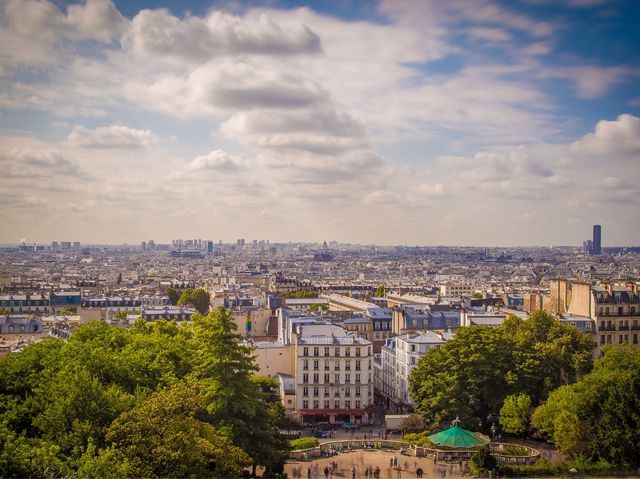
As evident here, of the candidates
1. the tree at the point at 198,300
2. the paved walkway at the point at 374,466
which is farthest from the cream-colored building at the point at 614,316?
the tree at the point at 198,300

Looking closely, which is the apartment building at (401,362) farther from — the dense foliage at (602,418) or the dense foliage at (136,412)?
the dense foliage at (136,412)

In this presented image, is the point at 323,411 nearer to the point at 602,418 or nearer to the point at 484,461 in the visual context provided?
the point at 484,461

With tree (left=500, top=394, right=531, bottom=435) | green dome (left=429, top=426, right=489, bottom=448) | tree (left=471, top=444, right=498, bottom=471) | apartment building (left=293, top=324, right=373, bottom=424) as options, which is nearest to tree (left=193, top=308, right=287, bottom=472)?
green dome (left=429, top=426, right=489, bottom=448)

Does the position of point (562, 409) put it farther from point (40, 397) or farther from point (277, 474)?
point (40, 397)

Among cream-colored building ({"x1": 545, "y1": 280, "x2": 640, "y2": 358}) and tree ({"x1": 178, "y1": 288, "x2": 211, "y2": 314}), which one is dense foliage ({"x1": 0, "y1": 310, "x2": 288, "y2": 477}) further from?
tree ({"x1": 178, "y1": 288, "x2": 211, "y2": 314})

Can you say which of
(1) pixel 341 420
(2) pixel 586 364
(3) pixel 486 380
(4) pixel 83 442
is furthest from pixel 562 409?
(4) pixel 83 442
